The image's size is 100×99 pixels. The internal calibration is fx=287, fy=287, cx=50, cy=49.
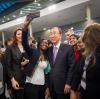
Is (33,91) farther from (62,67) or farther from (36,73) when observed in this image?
(62,67)

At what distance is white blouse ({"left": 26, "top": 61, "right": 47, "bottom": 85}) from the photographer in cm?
455

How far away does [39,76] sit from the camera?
457cm

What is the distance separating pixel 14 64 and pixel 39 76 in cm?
45

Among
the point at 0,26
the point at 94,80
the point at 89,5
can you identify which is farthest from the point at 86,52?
the point at 0,26

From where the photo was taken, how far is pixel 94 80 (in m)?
2.94

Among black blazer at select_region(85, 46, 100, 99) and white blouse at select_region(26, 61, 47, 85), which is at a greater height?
black blazer at select_region(85, 46, 100, 99)

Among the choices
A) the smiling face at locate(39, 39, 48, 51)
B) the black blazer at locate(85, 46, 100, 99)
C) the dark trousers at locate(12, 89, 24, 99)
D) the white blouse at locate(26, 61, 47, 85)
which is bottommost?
the dark trousers at locate(12, 89, 24, 99)

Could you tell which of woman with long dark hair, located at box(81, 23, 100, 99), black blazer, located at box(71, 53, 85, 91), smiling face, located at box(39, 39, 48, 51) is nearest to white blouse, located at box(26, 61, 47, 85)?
smiling face, located at box(39, 39, 48, 51)

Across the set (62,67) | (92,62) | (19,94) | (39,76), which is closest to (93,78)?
(92,62)

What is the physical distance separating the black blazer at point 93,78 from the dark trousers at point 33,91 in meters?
1.70

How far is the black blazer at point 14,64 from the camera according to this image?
15.0 ft

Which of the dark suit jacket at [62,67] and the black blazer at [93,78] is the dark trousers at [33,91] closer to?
the dark suit jacket at [62,67]

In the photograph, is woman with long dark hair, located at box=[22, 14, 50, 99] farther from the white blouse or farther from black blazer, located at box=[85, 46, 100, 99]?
black blazer, located at box=[85, 46, 100, 99]

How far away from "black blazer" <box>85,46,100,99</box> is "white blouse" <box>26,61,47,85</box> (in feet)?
5.45
